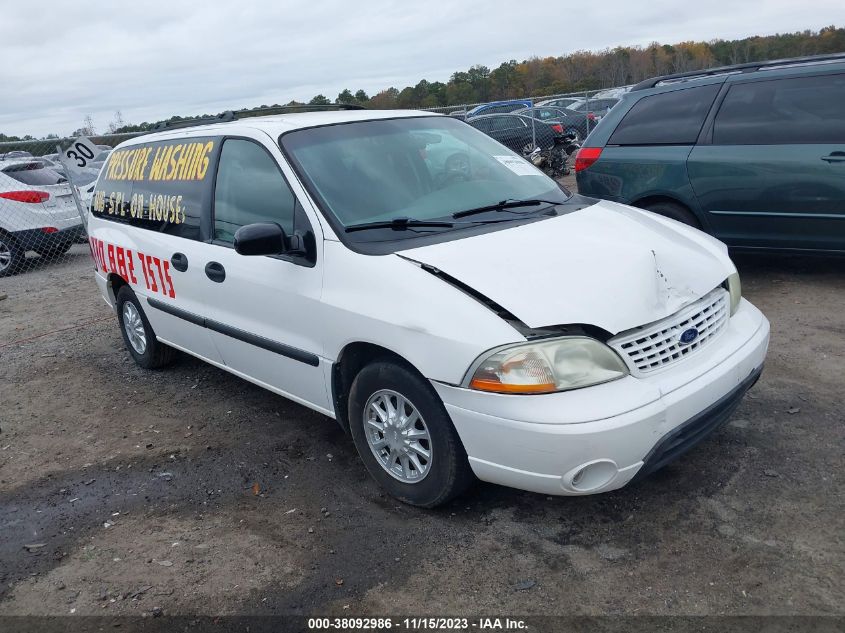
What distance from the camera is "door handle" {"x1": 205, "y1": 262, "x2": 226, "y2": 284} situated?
4070 mm

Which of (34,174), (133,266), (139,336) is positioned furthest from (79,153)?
(133,266)

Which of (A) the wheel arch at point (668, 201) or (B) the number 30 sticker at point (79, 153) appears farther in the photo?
(B) the number 30 sticker at point (79, 153)

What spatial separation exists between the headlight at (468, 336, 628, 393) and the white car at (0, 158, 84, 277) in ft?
33.3

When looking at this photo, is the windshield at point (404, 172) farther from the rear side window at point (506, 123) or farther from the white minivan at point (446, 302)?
the rear side window at point (506, 123)

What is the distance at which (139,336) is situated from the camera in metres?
5.65

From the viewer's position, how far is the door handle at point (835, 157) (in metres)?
5.32

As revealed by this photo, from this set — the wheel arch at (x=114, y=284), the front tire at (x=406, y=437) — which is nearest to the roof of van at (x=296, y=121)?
the wheel arch at (x=114, y=284)

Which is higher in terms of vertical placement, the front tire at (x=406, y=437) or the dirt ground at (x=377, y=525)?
the front tire at (x=406, y=437)

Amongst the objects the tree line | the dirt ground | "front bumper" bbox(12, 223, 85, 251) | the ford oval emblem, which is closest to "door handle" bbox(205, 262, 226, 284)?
the dirt ground

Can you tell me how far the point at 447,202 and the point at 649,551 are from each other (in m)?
1.90

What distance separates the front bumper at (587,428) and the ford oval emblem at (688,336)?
76 millimetres

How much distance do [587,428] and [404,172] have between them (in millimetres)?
1809

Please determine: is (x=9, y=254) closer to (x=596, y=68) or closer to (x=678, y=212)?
(x=678, y=212)

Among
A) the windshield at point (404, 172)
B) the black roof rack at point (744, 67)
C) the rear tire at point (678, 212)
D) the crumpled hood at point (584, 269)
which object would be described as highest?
the black roof rack at point (744, 67)
